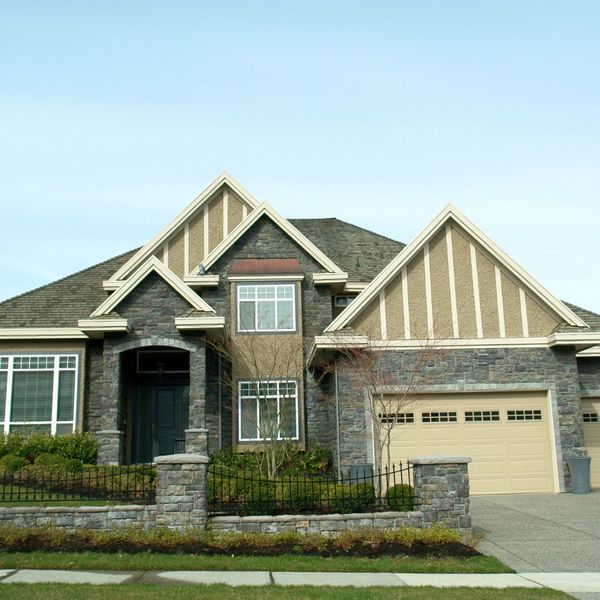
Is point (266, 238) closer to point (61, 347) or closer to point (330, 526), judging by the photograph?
point (61, 347)

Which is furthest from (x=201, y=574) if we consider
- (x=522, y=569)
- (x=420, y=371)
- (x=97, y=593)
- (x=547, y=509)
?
(x=420, y=371)

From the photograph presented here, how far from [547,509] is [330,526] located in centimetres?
582

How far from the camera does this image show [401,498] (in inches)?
479

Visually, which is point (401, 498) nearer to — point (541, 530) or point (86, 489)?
point (541, 530)

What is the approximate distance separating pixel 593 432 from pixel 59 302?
52.8 ft

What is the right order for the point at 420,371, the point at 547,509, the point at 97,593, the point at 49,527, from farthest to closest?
the point at 420,371
the point at 547,509
the point at 49,527
the point at 97,593

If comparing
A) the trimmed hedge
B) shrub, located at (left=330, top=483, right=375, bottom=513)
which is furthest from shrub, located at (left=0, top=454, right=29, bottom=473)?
shrub, located at (left=330, top=483, right=375, bottom=513)

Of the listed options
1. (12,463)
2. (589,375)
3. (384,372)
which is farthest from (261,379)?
(589,375)

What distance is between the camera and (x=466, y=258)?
18.9 meters

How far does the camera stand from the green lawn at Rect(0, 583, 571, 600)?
328 inches

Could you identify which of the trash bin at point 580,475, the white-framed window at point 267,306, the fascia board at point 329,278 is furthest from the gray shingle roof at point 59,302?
the trash bin at point 580,475

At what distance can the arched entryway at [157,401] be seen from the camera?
2158 cm

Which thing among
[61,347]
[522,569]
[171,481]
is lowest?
[522,569]

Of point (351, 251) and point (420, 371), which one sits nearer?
point (420, 371)
